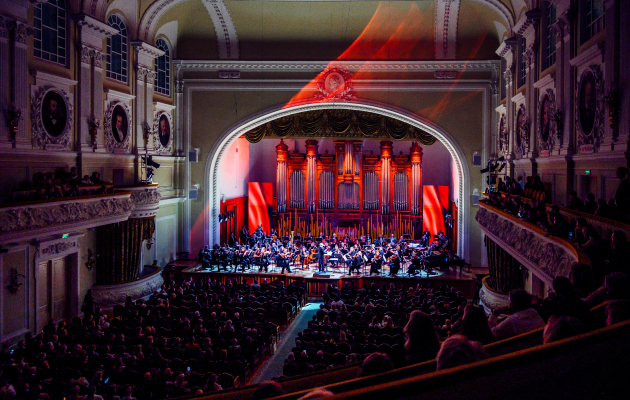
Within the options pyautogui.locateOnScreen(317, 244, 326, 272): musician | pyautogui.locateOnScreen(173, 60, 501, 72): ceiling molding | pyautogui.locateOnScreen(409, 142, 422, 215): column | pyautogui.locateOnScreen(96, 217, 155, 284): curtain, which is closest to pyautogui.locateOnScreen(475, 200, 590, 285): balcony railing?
pyautogui.locateOnScreen(317, 244, 326, 272): musician

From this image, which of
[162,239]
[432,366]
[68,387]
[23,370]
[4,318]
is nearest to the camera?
[432,366]

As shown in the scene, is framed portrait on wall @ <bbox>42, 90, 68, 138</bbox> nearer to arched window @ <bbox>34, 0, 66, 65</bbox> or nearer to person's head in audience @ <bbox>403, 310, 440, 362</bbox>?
arched window @ <bbox>34, 0, 66, 65</bbox>

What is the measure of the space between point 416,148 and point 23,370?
66.5 feet

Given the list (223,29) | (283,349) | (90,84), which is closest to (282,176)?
(223,29)

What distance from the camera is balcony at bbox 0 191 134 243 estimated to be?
9969 millimetres

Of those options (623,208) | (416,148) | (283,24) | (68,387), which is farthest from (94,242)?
(416,148)

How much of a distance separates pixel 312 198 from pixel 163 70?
9.91 m

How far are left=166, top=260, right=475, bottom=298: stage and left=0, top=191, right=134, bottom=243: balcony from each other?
440 centimetres

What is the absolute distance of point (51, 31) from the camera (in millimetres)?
12781

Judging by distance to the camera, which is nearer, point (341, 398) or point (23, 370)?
point (341, 398)

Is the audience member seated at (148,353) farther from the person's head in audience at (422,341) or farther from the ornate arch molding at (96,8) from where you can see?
the ornate arch molding at (96,8)

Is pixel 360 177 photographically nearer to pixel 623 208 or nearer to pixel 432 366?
pixel 623 208

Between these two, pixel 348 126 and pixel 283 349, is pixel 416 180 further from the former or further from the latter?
pixel 283 349

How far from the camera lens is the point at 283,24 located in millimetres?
19062
